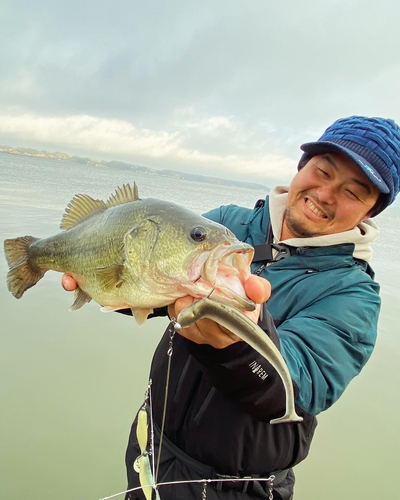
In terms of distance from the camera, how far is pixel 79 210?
113 inches

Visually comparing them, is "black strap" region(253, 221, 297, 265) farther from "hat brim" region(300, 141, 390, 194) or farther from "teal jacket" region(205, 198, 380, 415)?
"hat brim" region(300, 141, 390, 194)

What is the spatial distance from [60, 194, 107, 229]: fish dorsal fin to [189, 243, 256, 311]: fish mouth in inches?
58.8

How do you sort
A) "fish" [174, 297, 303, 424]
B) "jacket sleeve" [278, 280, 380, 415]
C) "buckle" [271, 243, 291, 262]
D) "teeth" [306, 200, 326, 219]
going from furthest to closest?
"teeth" [306, 200, 326, 219], "buckle" [271, 243, 291, 262], "jacket sleeve" [278, 280, 380, 415], "fish" [174, 297, 303, 424]

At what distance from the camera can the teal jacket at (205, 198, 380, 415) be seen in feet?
5.56

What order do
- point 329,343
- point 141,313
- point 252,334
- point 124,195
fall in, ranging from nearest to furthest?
1. point 252,334
2. point 329,343
3. point 141,313
4. point 124,195

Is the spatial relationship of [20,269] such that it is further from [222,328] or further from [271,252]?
[222,328]

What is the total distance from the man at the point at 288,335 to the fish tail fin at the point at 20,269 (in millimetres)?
1385

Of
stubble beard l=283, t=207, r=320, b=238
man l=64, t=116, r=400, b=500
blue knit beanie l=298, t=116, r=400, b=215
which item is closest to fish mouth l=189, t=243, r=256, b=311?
man l=64, t=116, r=400, b=500

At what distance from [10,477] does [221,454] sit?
2.45m

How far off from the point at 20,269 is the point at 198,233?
→ 2.01 metres

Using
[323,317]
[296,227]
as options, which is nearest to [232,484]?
[323,317]

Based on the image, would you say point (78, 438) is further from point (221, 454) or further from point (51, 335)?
point (221, 454)

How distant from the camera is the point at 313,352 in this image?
1.73 meters

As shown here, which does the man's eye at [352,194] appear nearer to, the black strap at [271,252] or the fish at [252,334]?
the black strap at [271,252]
